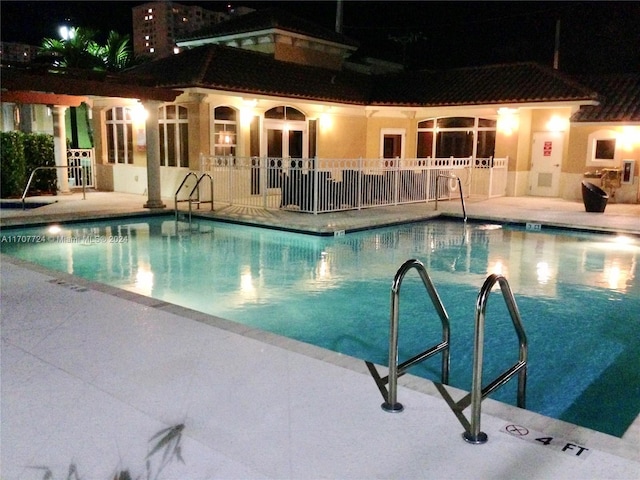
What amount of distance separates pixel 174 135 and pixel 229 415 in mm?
14411

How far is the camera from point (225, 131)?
54.6 feet

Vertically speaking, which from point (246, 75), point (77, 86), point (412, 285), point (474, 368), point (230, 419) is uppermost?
point (246, 75)

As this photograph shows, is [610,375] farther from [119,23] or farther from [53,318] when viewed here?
[119,23]

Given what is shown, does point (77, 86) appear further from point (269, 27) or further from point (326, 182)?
point (269, 27)

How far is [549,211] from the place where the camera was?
1524 cm

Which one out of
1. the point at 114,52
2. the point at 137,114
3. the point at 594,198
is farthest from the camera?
Answer: the point at 114,52

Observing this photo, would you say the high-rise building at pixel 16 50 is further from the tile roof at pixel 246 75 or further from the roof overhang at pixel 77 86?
the roof overhang at pixel 77 86

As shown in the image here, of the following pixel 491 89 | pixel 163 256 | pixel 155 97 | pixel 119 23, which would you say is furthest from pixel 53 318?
pixel 119 23

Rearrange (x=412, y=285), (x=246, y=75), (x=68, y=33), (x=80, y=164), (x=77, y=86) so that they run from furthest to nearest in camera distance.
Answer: (x=68, y=33) → (x=80, y=164) → (x=246, y=75) → (x=77, y=86) → (x=412, y=285)

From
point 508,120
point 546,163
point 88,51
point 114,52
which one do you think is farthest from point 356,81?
point 88,51

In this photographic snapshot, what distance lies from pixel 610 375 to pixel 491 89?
15.6m

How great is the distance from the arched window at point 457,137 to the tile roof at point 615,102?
10.5 ft

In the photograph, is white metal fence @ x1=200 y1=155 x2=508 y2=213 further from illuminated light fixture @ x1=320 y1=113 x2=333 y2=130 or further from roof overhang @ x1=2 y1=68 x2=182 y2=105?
illuminated light fixture @ x1=320 y1=113 x2=333 y2=130

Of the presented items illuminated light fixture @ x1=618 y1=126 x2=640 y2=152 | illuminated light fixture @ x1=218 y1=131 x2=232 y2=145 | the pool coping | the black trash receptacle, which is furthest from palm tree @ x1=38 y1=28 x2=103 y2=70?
the pool coping
